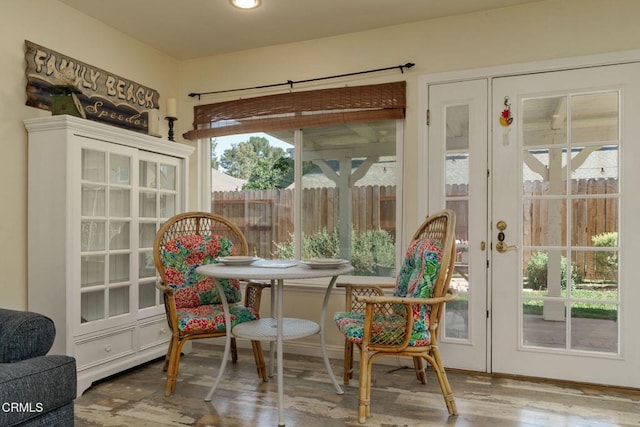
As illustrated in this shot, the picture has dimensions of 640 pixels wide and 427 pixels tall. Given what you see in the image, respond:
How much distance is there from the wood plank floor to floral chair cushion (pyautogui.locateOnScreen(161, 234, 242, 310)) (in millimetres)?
525

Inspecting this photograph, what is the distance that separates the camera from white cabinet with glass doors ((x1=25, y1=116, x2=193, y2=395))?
2.66m

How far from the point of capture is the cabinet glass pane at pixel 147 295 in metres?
3.26

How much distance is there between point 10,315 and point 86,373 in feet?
3.36

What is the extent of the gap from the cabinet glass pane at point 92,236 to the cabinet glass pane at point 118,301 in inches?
12.4

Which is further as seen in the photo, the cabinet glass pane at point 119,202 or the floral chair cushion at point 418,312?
the cabinet glass pane at point 119,202

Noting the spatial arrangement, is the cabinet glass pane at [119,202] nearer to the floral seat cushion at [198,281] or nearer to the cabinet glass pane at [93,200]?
the cabinet glass pane at [93,200]

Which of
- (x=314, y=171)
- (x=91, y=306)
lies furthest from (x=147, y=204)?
(x=314, y=171)

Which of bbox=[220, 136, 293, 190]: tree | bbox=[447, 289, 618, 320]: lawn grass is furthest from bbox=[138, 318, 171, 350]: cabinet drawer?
bbox=[447, 289, 618, 320]: lawn grass

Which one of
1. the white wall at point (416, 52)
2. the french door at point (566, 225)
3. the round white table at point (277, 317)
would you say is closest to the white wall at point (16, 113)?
the round white table at point (277, 317)

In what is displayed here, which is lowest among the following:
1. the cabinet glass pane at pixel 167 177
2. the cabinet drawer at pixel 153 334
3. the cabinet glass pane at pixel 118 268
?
the cabinet drawer at pixel 153 334

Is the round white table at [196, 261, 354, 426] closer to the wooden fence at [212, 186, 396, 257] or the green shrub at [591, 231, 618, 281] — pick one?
the wooden fence at [212, 186, 396, 257]

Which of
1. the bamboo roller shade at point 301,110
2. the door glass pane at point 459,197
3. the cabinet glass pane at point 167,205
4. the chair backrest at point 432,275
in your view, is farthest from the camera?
the cabinet glass pane at point 167,205

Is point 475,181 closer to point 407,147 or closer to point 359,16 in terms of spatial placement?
point 407,147

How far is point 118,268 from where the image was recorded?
10.0ft
